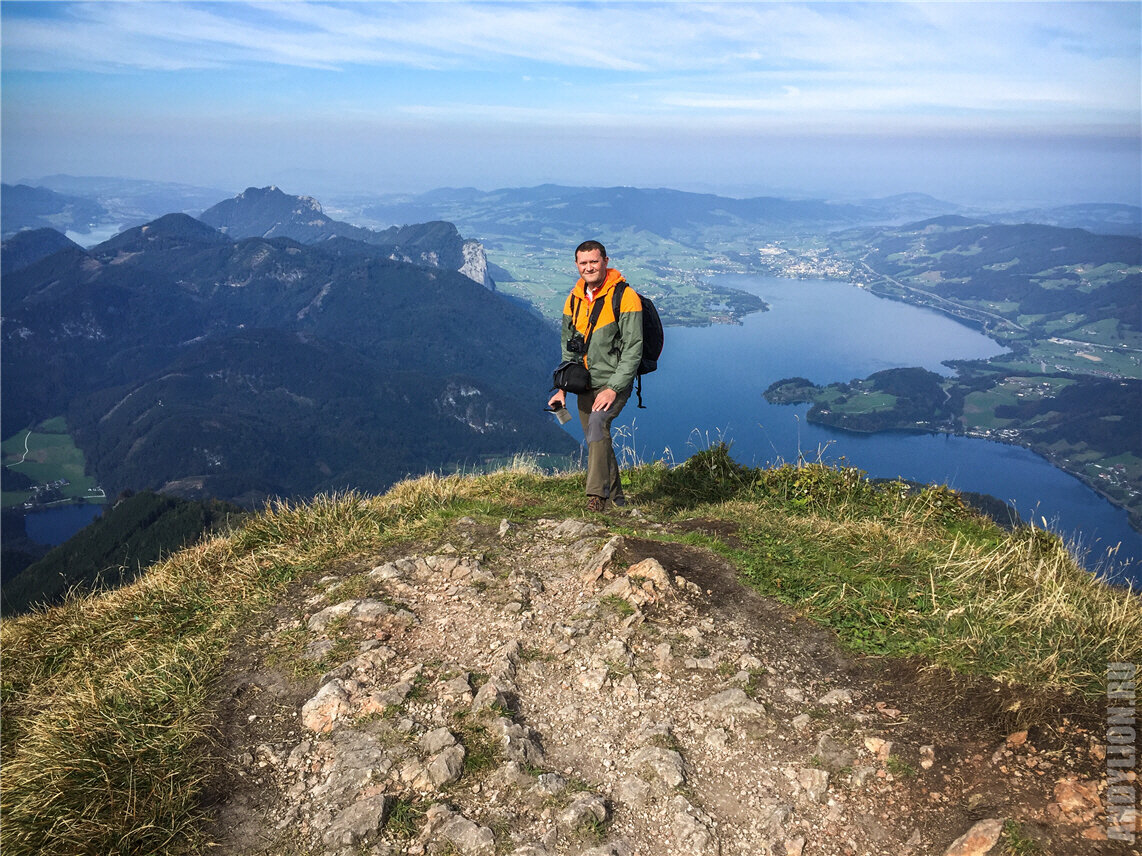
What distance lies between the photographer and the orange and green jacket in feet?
26.0

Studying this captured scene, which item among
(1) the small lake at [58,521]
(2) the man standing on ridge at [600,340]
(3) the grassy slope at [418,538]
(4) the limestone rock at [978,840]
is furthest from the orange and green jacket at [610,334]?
(1) the small lake at [58,521]

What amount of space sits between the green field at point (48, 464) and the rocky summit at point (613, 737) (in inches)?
7139

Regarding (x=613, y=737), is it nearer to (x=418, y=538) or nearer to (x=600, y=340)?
(x=418, y=538)

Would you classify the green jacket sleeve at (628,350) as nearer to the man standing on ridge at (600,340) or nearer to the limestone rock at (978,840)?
the man standing on ridge at (600,340)

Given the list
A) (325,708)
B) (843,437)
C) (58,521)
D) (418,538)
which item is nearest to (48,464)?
(58,521)

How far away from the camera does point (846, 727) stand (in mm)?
4809

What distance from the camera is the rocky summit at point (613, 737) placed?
4.09 metres

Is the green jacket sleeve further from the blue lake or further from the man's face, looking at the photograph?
the blue lake

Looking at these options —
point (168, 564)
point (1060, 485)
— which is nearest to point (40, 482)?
point (168, 564)

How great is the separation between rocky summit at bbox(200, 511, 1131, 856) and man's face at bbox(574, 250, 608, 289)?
3284mm

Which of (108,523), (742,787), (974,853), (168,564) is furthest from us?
(108,523)

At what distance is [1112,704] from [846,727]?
169 centimetres

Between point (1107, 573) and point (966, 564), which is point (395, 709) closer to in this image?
point (966, 564)

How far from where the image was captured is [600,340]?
8094 mm
